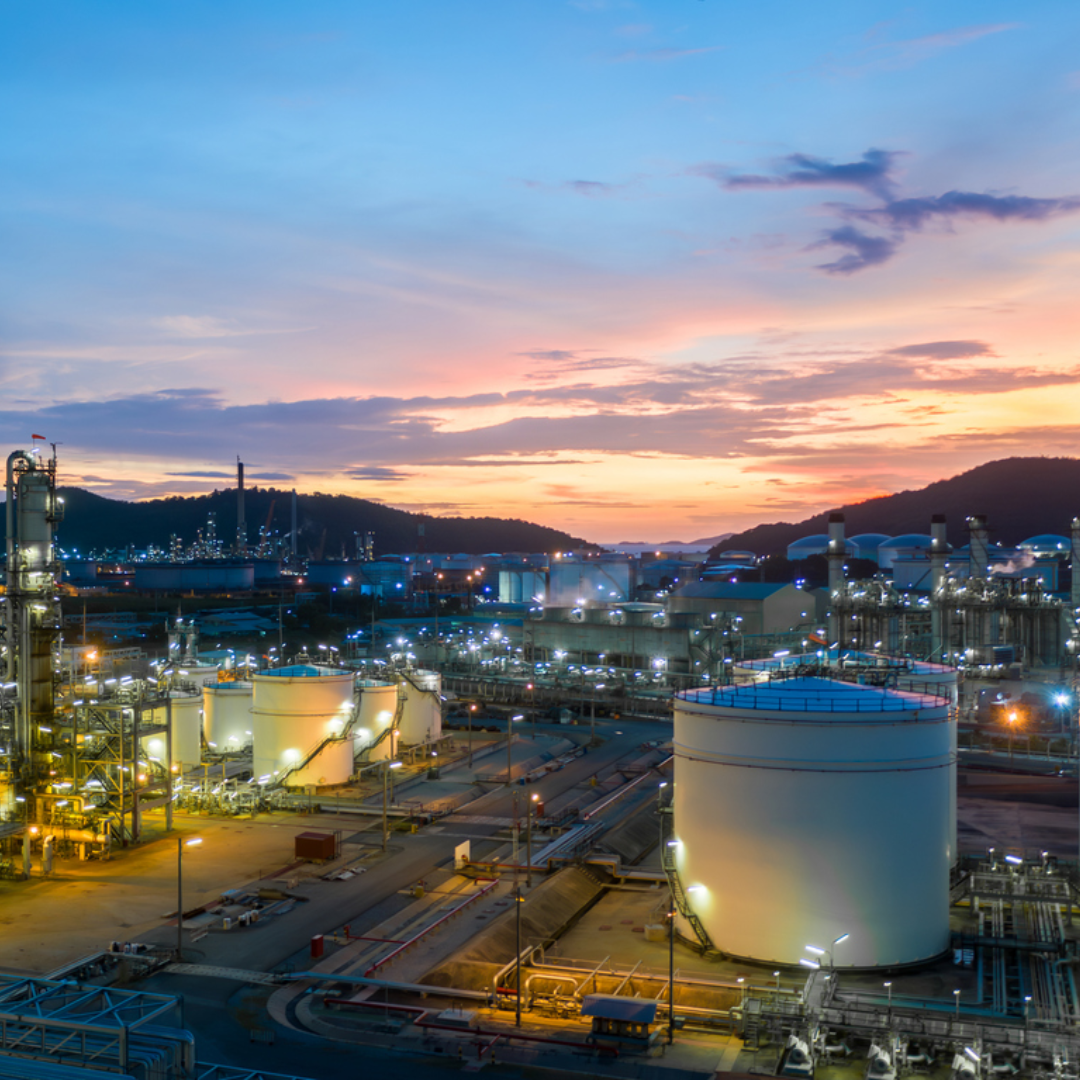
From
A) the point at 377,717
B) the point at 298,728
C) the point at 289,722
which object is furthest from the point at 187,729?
the point at 377,717

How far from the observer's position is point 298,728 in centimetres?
5328

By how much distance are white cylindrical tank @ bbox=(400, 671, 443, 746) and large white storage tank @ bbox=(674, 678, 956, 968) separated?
36667 mm

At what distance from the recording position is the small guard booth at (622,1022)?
2397 centimetres

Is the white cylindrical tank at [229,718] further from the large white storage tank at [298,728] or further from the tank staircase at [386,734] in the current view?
the tank staircase at [386,734]

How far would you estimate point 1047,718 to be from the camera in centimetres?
6738

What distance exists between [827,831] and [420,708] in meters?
40.3

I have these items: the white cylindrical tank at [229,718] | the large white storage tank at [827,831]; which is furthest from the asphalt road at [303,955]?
the white cylindrical tank at [229,718]

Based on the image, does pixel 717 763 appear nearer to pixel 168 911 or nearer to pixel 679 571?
pixel 168 911

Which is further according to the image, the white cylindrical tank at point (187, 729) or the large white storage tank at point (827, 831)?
the white cylindrical tank at point (187, 729)

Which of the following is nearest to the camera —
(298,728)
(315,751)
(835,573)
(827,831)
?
(827,831)

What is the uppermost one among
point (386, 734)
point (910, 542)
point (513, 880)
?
point (910, 542)

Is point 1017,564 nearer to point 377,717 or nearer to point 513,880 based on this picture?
point 377,717

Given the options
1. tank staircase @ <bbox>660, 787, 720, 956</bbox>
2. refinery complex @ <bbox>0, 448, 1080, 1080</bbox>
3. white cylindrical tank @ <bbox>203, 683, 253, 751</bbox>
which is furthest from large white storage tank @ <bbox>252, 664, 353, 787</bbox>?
tank staircase @ <bbox>660, 787, 720, 956</bbox>

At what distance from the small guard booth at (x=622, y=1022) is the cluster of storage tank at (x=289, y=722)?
30.3 metres
